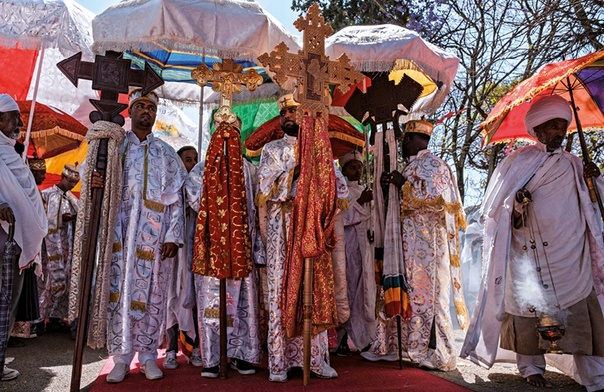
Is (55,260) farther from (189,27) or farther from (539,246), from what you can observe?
(539,246)

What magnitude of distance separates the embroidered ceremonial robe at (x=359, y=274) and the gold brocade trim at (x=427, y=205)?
581mm

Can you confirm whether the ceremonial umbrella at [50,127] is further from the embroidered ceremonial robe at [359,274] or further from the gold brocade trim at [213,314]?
the gold brocade trim at [213,314]

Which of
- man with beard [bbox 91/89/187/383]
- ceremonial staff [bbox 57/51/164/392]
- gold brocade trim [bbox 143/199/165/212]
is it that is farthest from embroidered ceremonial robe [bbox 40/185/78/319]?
gold brocade trim [bbox 143/199/165/212]

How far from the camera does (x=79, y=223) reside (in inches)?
192

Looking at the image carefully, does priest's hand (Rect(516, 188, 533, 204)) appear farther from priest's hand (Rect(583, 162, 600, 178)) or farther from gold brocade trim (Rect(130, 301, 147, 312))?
gold brocade trim (Rect(130, 301, 147, 312))

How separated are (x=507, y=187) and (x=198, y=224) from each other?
2854mm

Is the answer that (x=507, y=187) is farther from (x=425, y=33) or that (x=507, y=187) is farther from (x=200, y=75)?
(x=425, y=33)

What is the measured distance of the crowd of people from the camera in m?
4.92

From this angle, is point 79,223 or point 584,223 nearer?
point 79,223

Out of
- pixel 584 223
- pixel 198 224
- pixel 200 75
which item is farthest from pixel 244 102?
pixel 584 223

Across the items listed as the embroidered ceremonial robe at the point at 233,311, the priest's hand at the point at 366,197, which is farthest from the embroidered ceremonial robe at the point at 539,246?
the embroidered ceremonial robe at the point at 233,311

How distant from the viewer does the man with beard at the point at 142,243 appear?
4.87 meters

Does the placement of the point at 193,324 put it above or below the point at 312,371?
above

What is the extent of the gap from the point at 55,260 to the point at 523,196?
6.09 meters
